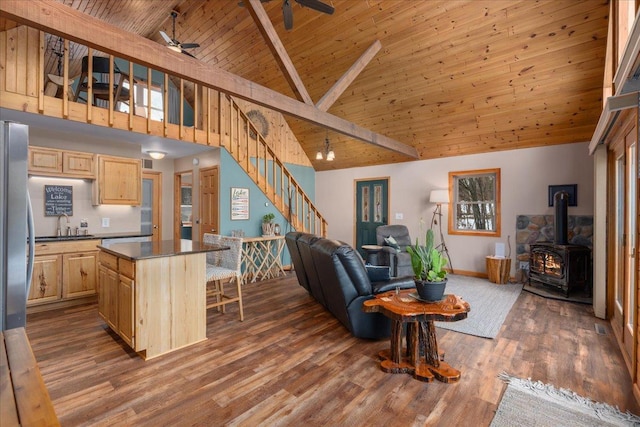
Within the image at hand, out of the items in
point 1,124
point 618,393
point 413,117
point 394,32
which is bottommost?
point 618,393

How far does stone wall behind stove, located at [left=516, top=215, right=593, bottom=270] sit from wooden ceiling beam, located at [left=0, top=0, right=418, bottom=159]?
4470 mm

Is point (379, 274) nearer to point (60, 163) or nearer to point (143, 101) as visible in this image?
point (60, 163)

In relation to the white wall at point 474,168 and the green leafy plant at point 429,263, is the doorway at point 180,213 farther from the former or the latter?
the green leafy plant at point 429,263

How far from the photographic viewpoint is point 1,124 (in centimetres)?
156

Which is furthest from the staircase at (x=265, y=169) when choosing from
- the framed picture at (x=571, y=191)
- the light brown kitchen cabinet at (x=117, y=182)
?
the framed picture at (x=571, y=191)

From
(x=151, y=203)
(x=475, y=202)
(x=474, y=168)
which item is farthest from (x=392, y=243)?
(x=151, y=203)

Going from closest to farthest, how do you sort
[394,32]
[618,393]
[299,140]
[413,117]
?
[618,393], [394,32], [413,117], [299,140]

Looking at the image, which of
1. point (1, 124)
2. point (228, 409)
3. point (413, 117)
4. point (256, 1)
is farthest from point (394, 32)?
point (228, 409)

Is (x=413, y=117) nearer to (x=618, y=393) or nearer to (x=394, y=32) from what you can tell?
(x=394, y=32)

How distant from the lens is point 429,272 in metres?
2.39

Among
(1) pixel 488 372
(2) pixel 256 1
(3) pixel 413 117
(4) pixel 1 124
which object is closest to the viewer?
(4) pixel 1 124

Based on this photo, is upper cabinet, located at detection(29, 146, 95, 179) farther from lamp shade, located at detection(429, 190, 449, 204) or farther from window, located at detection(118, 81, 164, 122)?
lamp shade, located at detection(429, 190, 449, 204)

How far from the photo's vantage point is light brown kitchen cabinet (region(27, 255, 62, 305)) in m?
3.67

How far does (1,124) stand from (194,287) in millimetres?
1868
